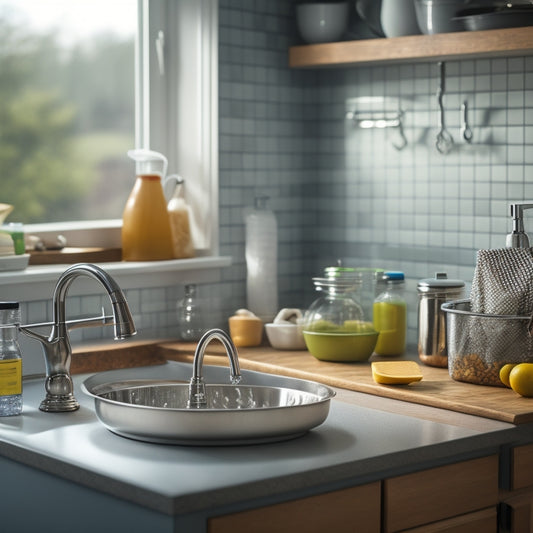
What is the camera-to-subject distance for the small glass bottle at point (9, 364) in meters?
2.08

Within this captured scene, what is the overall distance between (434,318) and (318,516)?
872mm

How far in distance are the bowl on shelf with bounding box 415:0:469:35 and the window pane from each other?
84 cm

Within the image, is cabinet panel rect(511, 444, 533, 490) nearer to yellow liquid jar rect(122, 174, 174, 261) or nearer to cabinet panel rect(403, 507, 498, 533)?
cabinet panel rect(403, 507, 498, 533)

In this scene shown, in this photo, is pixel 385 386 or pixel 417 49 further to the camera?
pixel 417 49

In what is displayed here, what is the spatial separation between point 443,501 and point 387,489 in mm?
147

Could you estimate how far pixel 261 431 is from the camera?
1827 millimetres

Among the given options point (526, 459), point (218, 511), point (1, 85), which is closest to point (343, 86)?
point (1, 85)

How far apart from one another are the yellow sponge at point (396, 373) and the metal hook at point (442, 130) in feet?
2.39

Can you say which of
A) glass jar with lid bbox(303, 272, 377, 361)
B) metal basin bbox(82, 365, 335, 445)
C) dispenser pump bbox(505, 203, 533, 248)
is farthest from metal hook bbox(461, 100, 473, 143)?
metal basin bbox(82, 365, 335, 445)

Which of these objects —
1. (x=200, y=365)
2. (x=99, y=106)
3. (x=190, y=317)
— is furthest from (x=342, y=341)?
(x=99, y=106)

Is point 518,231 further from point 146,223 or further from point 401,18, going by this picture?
point 146,223

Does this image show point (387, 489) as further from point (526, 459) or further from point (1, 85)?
point (1, 85)

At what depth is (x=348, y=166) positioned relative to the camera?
3098mm

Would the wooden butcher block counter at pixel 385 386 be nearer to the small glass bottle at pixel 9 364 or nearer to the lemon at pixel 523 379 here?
the lemon at pixel 523 379
